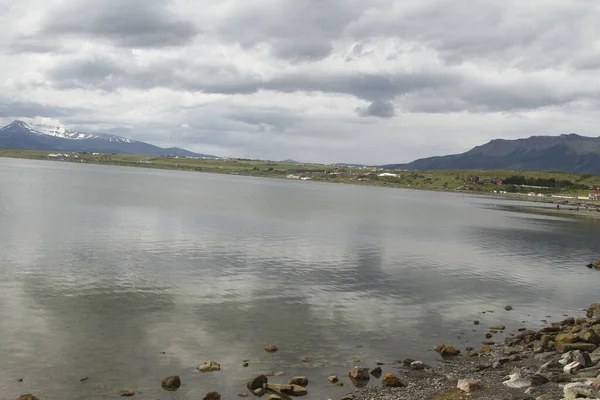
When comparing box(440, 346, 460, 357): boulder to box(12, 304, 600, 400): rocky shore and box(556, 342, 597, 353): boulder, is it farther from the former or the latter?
box(556, 342, 597, 353): boulder

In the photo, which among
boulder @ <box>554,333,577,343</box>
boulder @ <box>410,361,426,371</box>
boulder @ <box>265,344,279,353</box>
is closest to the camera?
boulder @ <box>410,361,426,371</box>

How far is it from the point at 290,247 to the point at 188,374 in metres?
53.9

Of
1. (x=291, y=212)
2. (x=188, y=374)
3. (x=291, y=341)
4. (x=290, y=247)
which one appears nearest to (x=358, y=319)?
(x=291, y=341)

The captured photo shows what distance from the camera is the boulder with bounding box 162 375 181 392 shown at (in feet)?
95.0

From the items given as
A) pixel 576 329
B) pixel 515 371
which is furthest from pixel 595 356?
pixel 576 329

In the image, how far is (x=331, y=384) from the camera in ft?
101

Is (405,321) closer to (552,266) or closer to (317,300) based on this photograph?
(317,300)

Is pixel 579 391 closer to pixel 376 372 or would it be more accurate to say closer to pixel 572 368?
pixel 572 368

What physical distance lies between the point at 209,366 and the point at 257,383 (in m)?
4.20

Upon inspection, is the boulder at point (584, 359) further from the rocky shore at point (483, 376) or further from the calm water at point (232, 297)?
the calm water at point (232, 297)

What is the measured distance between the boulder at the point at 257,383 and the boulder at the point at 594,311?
36739mm

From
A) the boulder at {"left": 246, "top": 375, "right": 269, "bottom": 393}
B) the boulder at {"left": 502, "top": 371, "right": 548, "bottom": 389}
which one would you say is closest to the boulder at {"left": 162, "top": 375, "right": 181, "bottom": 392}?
the boulder at {"left": 246, "top": 375, "right": 269, "bottom": 393}

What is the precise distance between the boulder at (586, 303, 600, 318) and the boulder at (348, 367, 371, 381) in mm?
29965

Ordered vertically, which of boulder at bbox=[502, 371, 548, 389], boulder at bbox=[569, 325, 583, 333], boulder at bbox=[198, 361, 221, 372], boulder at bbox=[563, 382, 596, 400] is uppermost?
boulder at bbox=[563, 382, 596, 400]
